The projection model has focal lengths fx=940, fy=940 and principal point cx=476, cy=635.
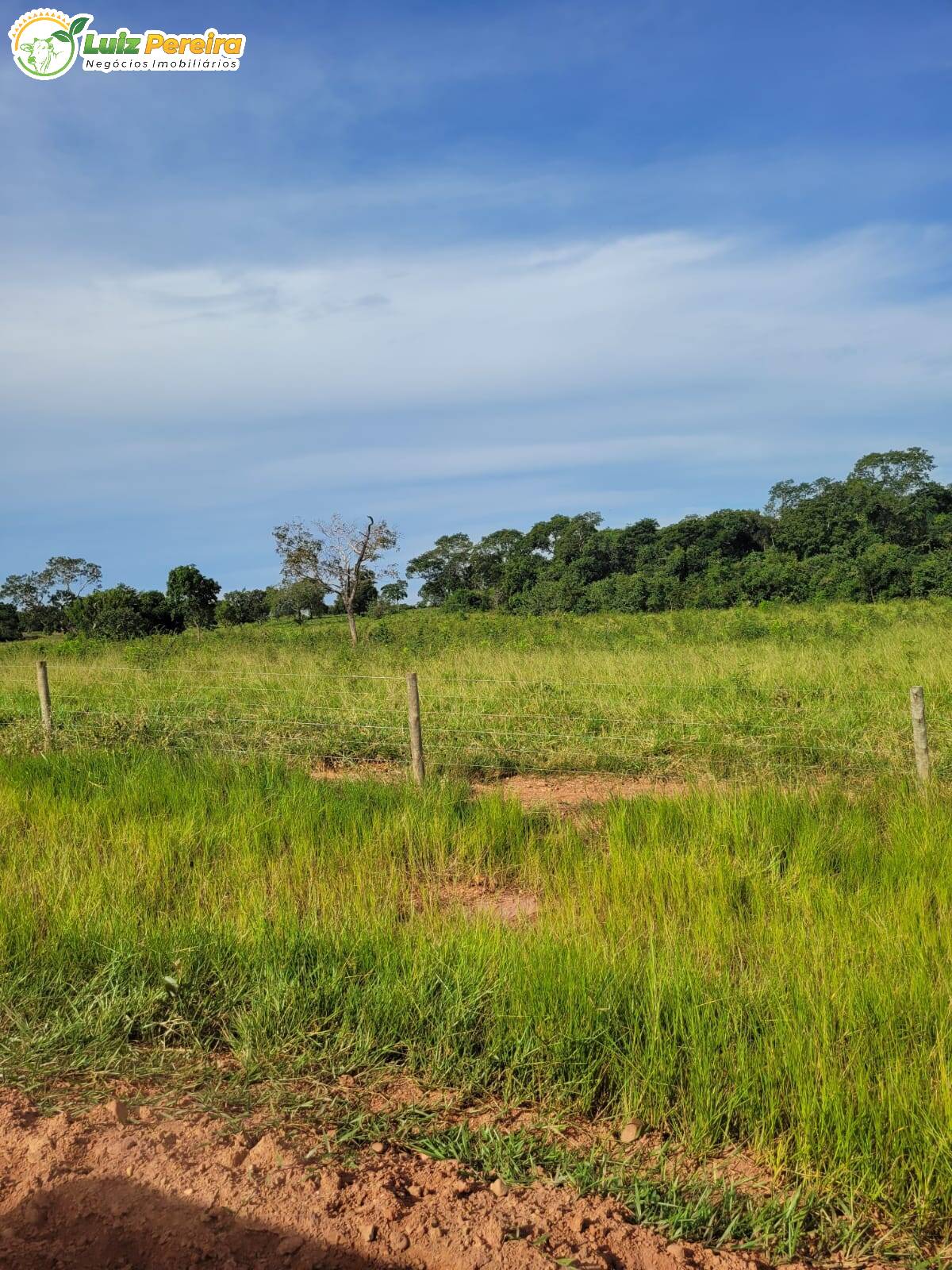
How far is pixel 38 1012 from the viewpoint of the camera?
437 centimetres

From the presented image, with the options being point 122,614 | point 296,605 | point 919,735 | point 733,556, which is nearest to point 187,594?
point 296,605

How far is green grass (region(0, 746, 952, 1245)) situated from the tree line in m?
28.7

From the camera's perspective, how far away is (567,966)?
4152 millimetres

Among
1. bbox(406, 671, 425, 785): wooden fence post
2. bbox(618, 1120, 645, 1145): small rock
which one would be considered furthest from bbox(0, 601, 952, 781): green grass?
bbox(618, 1120, 645, 1145): small rock

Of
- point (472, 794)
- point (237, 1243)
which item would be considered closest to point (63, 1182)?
point (237, 1243)

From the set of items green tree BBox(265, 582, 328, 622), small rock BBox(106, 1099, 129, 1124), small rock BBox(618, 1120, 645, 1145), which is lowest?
small rock BBox(618, 1120, 645, 1145)

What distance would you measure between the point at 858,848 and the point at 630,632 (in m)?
23.5

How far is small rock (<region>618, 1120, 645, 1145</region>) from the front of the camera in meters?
3.48

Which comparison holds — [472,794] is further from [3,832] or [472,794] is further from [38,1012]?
[38,1012]

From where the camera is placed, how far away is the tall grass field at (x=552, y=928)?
11.7ft

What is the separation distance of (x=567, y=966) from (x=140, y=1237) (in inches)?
75.9

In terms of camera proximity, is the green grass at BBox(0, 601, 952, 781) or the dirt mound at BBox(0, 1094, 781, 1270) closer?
the dirt mound at BBox(0, 1094, 781, 1270)

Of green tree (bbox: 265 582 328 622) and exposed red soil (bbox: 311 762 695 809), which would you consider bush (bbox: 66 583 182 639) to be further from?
exposed red soil (bbox: 311 762 695 809)

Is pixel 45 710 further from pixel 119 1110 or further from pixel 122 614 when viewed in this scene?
pixel 122 614
